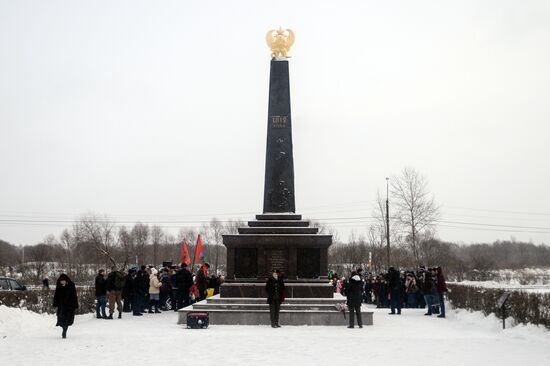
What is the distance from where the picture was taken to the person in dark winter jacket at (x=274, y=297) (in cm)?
1802

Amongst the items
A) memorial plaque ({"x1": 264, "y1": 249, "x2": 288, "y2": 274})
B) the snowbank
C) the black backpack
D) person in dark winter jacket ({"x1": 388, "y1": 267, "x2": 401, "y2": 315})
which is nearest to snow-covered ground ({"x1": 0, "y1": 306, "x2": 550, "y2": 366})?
the snowbank

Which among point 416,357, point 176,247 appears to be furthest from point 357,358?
point 176,247

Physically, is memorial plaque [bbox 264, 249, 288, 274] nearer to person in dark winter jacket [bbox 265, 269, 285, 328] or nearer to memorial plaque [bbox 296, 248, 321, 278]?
memorial plaque [bbox 296, 248, 321, 278]

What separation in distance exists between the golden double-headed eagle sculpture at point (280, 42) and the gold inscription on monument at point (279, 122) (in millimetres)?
2580

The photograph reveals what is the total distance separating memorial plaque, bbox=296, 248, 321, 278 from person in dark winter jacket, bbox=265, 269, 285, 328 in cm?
303

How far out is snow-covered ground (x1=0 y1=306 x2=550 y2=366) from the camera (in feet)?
39.0

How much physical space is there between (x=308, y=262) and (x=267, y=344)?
7321 millimetres

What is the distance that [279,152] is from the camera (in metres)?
23.2

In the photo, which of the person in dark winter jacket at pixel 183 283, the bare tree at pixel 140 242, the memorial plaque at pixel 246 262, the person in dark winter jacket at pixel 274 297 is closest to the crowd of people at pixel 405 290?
the person in dark winter jacket at pixel 274 297

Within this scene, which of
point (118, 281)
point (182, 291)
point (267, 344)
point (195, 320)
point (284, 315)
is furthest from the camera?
Result: point (182, 291)

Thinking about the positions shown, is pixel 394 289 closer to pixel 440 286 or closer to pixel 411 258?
pixel 440 286

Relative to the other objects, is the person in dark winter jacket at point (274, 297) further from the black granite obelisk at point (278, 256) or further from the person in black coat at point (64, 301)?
the person in black coat at point (64, 301)

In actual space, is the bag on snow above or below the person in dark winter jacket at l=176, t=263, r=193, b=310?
below

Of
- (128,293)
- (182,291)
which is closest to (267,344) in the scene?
(182,291)
